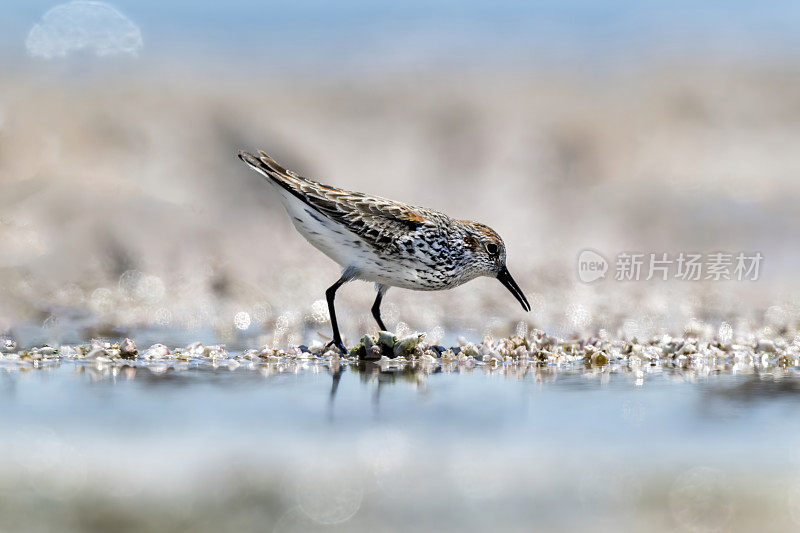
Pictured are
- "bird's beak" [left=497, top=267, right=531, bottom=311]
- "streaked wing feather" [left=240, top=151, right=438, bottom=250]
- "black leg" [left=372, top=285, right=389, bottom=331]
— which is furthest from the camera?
"bird's beak" [left=497, top=267, right=531, bottom=311]

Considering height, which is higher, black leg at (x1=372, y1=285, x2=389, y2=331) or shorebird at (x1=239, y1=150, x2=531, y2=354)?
shorebird at (x1=239, y1=150, x2=531, y2=354)

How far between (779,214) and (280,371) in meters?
9.70

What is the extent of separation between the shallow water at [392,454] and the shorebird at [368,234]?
1.70m

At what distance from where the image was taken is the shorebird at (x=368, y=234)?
8797 millimetres

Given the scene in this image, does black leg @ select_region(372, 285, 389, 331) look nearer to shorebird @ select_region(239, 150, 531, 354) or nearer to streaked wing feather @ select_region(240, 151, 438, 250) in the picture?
shorebird @ select_region(239, 150, 531, 354)

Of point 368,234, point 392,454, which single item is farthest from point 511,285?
point 392,454

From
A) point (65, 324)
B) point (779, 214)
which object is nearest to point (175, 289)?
point (65, 324)

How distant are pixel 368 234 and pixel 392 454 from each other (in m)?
4.00

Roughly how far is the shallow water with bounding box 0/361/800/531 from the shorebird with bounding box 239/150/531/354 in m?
1.70

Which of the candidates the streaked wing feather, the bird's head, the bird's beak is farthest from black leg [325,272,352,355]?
the bird's beak

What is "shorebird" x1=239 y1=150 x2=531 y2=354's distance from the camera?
8.80m

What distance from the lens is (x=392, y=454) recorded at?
16.3 ft

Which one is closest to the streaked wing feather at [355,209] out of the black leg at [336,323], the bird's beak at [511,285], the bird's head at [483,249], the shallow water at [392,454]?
the black leg at [336,323]

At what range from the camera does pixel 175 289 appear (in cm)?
1124
